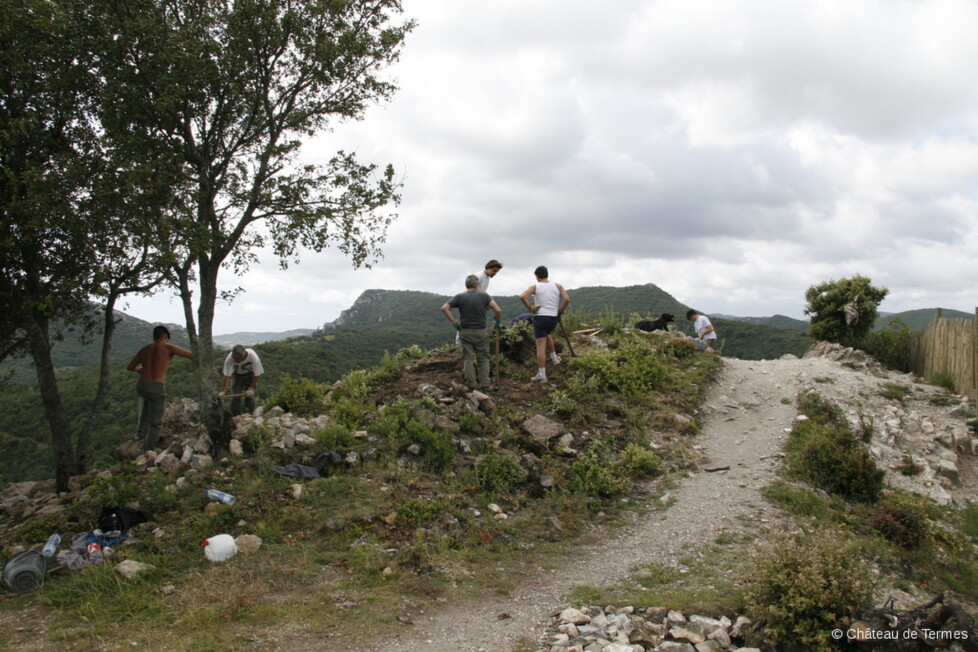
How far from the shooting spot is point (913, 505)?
23.7 ft

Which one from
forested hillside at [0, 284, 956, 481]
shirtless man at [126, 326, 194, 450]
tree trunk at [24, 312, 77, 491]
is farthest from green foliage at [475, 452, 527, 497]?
tree trunk at [24, 312, 77, 491]

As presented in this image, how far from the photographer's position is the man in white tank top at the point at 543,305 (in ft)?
35.0

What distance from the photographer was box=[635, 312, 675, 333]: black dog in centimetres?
1523

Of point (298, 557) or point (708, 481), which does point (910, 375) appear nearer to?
point (708, 481)

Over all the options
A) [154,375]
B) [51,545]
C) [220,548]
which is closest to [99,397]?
[154,375]

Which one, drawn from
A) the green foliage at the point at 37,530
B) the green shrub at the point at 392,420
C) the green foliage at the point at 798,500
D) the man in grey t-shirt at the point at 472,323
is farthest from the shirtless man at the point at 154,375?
the green foliage at the point at 798,500

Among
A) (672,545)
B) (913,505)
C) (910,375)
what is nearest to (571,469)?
(672,545)

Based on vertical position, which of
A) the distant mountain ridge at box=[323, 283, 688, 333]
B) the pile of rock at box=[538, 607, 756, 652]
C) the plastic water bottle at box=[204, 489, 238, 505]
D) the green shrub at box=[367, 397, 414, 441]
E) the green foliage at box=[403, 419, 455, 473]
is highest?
the distant mountain ridge at box=[323, 283, 688, 333]

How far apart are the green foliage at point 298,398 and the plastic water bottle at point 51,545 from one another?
4.40 m

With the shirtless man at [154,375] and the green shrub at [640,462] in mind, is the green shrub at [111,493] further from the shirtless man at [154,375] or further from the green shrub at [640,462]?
the green shrub at [640,462]

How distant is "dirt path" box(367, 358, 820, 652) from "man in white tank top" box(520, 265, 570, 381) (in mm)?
3435

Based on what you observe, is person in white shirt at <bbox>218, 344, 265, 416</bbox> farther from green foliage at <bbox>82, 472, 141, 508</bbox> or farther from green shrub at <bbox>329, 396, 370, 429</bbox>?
green foliage at <bbox>82, 472, 141, 508</bbox>

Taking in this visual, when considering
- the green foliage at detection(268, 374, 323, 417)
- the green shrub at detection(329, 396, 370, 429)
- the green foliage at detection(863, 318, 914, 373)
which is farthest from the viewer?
the green foliage at detection(863, 318, 914, 373)

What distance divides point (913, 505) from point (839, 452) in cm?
103
